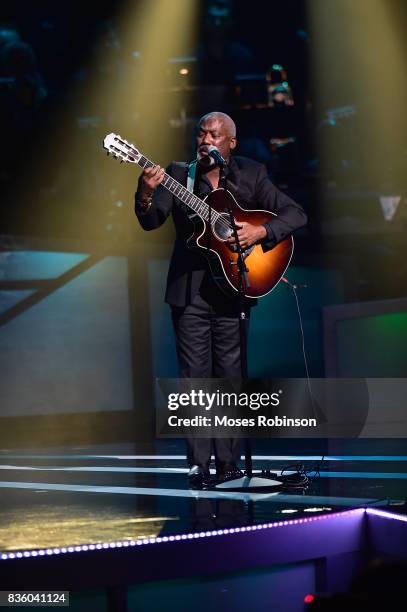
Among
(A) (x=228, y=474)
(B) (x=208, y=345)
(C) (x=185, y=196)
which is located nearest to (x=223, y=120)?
(C) (x=185, y=196)

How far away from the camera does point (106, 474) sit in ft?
14.7

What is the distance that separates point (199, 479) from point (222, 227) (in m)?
1.06

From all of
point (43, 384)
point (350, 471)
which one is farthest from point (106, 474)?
point (43, 384)

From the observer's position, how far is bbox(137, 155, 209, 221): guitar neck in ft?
12.7

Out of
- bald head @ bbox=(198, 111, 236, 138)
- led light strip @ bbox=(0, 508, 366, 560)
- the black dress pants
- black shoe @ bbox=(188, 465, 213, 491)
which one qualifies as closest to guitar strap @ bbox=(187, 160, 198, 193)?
bald head @ bbox=(198, 111, 236, 138)

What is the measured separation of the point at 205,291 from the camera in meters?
4.03

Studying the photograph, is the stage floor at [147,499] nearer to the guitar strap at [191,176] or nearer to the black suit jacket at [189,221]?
the black suit jacket at [189,221]

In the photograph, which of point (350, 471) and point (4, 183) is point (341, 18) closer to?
point (4, 183)

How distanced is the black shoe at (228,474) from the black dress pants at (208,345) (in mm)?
17

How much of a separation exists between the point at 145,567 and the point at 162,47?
5.36 metres

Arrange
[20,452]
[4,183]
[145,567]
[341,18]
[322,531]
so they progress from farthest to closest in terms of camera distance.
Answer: [341,18]
[4,183]
[20,452]
[322,531]
[145,567]

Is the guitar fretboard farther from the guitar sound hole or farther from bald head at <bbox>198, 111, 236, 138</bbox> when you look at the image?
bald head at <bbox>198, 111, 236, 138</bbox>

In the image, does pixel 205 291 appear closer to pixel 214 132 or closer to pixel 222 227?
pixel 222 227

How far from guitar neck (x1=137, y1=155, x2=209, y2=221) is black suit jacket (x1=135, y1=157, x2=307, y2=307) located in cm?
10
